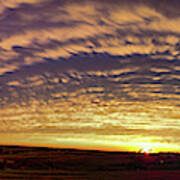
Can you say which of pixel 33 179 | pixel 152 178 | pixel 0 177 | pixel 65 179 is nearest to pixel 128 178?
pixel 152 178

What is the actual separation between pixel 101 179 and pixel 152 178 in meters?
4.55

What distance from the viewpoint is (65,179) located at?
68.8 feet

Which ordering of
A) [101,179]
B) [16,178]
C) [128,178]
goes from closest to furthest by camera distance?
1. [16,178]
2. [101,179]
3. [128,178]

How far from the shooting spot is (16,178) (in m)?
20.2

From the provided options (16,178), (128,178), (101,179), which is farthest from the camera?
(128,178)

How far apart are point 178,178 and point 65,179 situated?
10.1 m

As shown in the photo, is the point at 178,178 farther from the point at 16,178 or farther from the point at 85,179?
the point at 16,178

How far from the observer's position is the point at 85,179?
70.4 ft

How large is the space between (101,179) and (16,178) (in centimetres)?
660

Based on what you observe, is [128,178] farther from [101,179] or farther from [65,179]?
[65,179]

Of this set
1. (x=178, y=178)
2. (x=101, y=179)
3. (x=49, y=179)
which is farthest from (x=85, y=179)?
(x=178, y=178)

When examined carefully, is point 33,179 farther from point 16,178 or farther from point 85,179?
point 85,179

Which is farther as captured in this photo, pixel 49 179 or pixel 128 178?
pixel 128 178

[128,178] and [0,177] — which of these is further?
[128,178]
